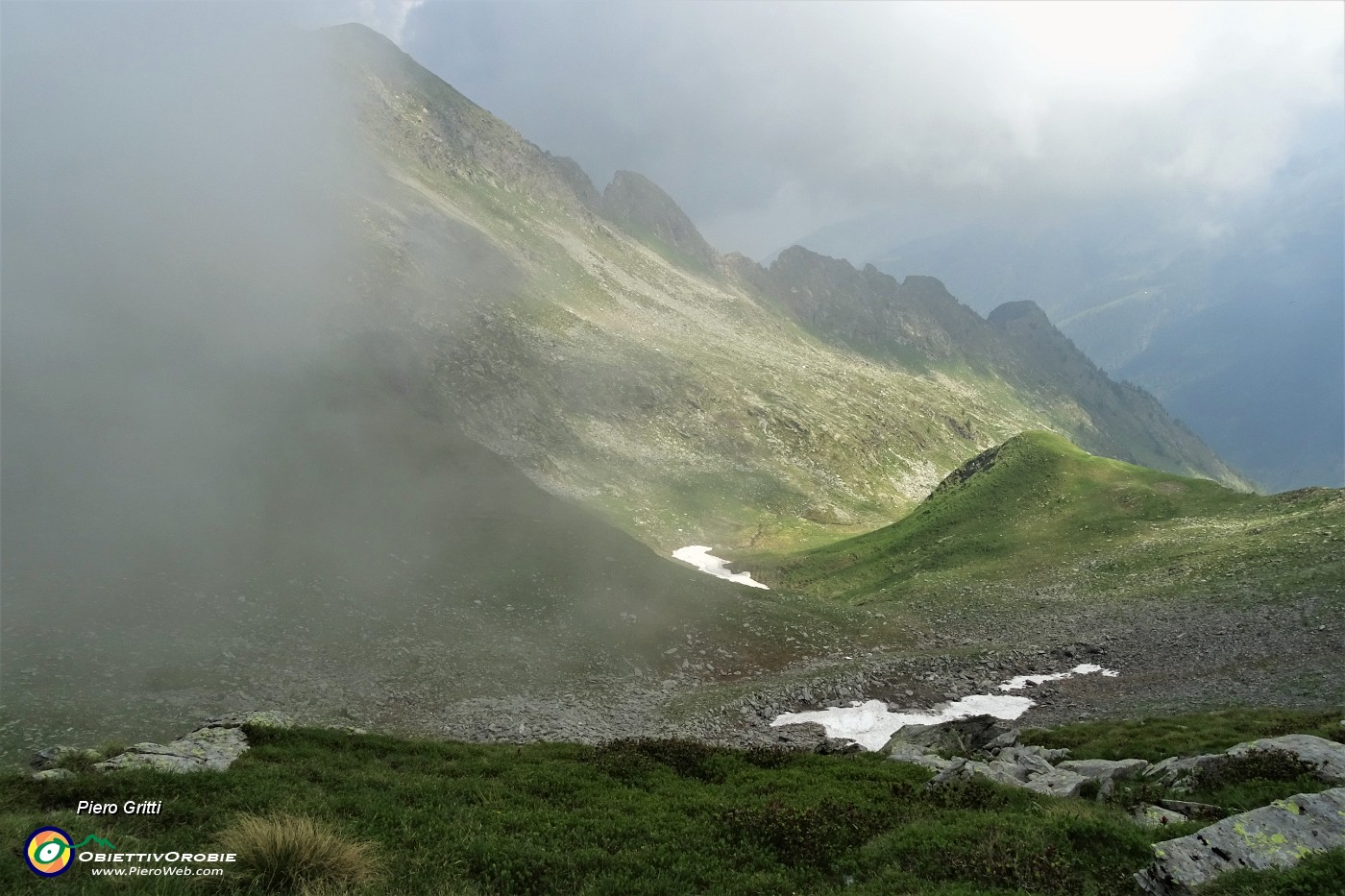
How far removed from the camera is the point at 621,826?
52.8 ft

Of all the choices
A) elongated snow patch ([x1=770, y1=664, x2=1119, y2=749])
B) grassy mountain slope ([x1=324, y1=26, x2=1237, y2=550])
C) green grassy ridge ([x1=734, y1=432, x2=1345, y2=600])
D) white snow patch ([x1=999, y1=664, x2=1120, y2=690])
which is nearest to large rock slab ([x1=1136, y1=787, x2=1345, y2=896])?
elongated snow patch ([x1=770, y1=664, x2=1119, y2=749])

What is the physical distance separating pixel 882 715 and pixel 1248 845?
34.3m

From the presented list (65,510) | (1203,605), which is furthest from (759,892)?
(65,510)

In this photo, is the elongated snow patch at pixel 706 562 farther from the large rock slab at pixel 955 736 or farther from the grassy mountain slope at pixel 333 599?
the large rock slab at pixel 955 736

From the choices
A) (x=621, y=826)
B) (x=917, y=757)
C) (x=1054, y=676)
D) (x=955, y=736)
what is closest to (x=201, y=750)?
(x=621, y=826)

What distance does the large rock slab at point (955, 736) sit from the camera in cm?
3100

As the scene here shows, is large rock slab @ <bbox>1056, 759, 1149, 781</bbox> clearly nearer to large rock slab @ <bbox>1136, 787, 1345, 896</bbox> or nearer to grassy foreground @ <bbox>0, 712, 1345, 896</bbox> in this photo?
grassy foreground @ <bbox>0, 712, 1345, 896</bbox>

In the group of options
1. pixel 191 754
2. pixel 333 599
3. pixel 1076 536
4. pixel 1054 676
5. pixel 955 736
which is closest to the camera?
pixel 191 754

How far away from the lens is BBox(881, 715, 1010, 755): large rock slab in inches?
1220

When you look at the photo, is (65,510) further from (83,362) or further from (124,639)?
(83,362)

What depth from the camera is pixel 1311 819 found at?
12492 mm

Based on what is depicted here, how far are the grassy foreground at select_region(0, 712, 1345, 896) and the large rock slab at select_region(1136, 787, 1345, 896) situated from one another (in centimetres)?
68

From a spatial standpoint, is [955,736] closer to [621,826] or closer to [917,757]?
[917,757]

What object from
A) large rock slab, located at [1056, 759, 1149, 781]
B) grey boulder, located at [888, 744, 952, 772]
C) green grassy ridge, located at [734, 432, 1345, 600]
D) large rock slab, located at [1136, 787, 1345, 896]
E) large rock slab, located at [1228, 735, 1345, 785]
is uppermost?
green grassy ridge, located at [734, 432, 1345, 600]
